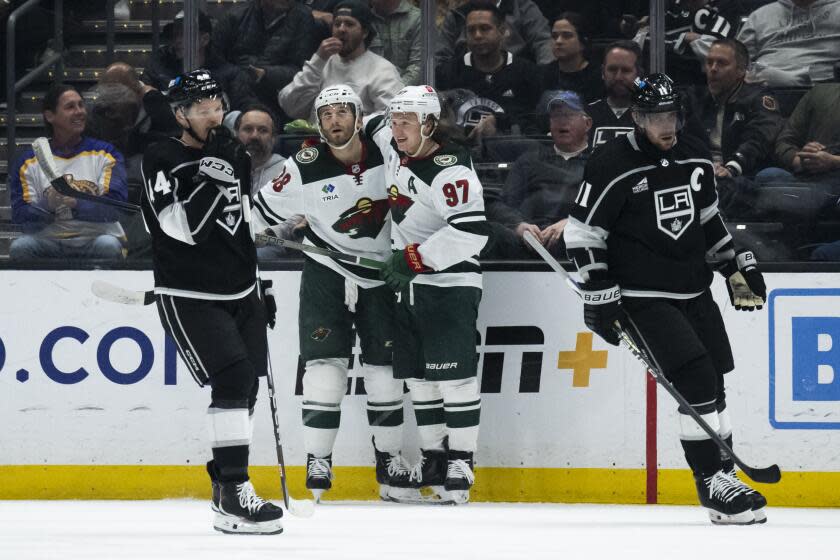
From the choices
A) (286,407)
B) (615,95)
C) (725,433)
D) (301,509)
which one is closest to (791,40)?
(615,95)

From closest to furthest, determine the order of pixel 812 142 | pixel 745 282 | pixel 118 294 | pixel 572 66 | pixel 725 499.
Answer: pixel 725 499 → pixel 118 294 → pixel 745 282 → pixel 812 142 → pixel 572 66

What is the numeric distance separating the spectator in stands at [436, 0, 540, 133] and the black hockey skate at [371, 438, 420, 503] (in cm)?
127

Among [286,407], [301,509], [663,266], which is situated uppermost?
[663,266]

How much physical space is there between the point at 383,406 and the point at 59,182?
1477 mm

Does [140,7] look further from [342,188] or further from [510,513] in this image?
[510,513]

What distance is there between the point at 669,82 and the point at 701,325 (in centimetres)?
77

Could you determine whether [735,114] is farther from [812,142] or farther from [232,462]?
[232,462]

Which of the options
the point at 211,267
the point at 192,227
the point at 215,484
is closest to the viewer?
the point at 192,227

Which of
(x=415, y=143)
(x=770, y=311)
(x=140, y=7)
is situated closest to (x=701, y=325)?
(x=770, y=311)

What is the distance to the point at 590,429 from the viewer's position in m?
5.33

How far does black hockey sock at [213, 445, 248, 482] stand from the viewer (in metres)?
4.31

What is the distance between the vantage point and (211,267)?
170 inches

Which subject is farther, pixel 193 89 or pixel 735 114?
pixel 735 114

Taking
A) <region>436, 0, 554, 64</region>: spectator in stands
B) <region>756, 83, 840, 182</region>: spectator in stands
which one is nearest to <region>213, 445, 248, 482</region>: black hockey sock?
<region>436, 0, 554, 64</region>: spectator in stands
